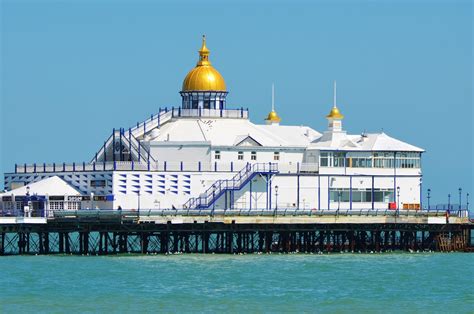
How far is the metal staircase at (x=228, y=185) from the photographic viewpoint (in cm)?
11956

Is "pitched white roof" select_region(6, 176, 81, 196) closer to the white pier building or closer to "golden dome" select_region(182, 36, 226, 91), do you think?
the white pier building

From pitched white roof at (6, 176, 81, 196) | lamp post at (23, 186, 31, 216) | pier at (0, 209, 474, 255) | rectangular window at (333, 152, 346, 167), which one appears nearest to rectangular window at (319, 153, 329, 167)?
rectangular window at (333, 152, 346, 167)

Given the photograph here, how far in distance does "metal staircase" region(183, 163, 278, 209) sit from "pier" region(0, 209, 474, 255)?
3.38m

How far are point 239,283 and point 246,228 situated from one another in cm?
1913

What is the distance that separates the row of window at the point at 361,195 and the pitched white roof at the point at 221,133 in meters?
5.07

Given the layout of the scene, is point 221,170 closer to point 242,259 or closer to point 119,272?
point 242,259

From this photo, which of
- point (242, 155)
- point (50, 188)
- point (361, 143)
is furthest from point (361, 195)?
point (50, 188)

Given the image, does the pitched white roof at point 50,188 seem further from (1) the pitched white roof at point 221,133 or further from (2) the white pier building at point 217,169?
(1) the pitched white roof at point 221,133

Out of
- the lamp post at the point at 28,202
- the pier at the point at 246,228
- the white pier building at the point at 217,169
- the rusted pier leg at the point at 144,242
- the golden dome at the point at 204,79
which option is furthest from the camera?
the golden dome at the point at 204,79

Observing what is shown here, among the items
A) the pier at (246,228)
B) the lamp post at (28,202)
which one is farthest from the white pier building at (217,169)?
the pier at (246,228)

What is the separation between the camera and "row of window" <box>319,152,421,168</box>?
412ft

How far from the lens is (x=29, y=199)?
11819 centimetres

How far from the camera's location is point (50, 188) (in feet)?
394

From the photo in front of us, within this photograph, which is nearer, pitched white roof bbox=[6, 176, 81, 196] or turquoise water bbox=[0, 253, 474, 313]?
turquoise water bbox=[0, 253, 474, 313]
